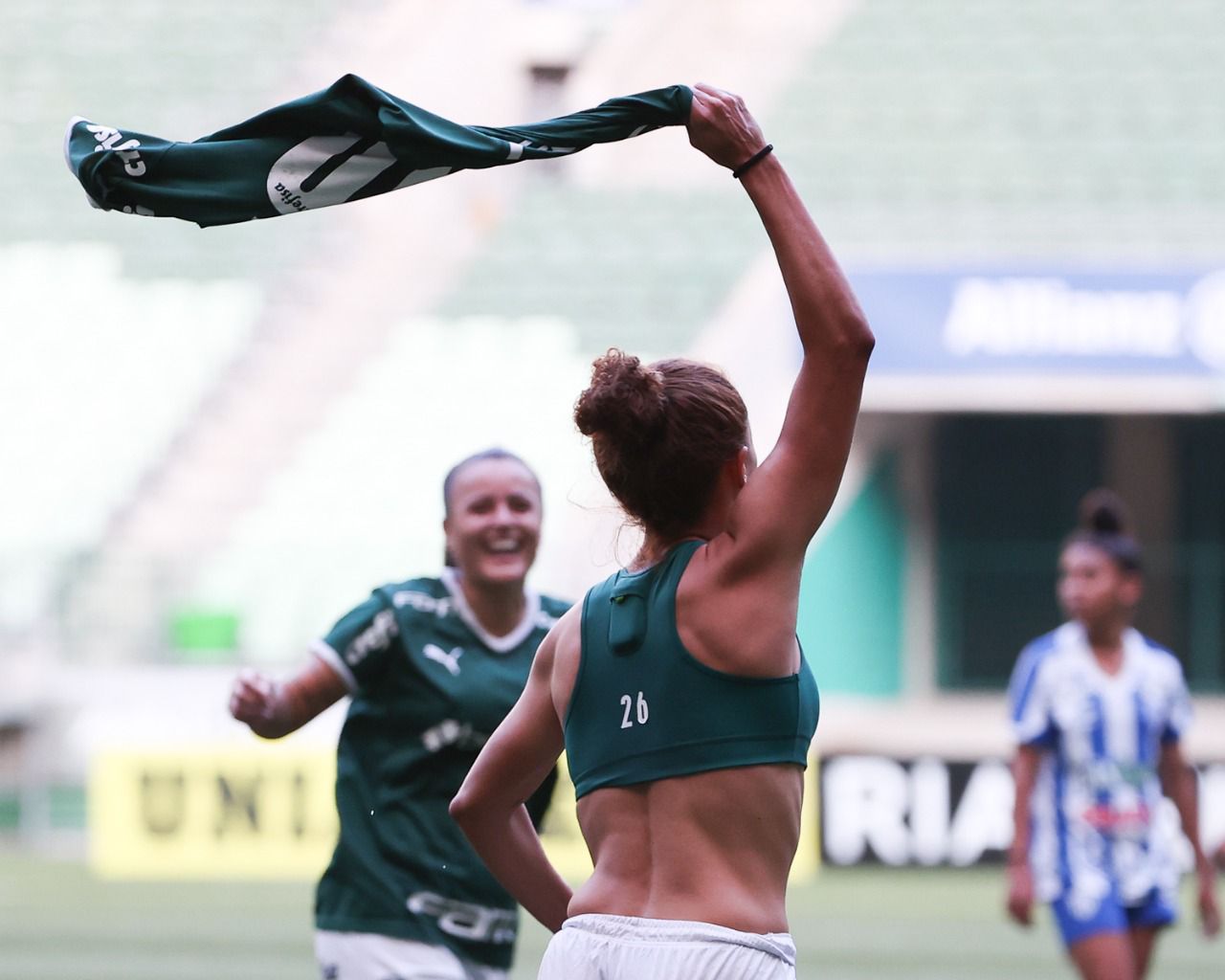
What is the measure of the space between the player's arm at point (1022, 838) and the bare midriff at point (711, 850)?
3.91 m

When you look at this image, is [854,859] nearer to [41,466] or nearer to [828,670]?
[828,670]

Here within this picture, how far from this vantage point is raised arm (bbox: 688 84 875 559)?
9.70ft

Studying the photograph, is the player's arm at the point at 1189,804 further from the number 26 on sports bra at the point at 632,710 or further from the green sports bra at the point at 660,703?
the number 26 on sports bra at the point at 632,710

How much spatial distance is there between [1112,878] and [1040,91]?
13.1 m

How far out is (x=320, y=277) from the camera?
61.6ft

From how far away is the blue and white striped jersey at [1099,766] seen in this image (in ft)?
22.0

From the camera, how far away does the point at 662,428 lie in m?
3.05

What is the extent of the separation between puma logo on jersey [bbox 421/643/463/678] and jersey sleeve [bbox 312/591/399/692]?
80mm

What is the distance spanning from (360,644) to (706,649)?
188 centimetres

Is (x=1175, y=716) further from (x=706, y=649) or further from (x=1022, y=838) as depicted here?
(x=706, y=649)

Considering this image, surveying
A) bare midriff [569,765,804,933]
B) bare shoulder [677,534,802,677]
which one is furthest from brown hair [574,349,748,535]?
bare midriff [569,765,804,933]

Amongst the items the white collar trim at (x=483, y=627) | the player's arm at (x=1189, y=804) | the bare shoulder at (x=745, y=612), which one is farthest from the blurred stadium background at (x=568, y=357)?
the bare shoulder at (x=745, y=612)

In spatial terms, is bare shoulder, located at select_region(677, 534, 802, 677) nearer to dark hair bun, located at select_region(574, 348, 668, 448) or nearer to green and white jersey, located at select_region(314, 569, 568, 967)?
dark hair bun, located at select_region(574, 348, 668, 448)

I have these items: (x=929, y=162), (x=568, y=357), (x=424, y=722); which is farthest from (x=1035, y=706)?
(x=929, y=162)
